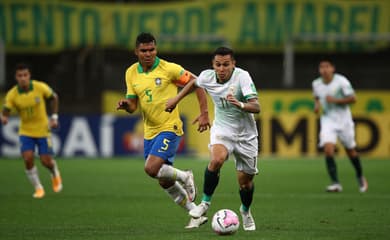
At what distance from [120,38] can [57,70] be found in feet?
9.06

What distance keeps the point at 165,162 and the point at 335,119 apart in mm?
6392

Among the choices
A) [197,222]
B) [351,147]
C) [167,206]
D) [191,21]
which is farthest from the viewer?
[191,21]

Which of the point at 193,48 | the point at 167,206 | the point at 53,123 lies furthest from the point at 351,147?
the point at 193,48

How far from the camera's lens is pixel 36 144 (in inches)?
643

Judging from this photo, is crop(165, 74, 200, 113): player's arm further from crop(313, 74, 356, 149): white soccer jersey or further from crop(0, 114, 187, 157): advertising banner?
crop(0, 114, 187, 157): advertising banner

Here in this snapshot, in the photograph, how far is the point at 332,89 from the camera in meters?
17.0

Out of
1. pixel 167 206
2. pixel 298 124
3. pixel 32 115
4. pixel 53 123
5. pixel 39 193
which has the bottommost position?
pixel 298 124

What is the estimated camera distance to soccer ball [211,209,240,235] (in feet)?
34.0

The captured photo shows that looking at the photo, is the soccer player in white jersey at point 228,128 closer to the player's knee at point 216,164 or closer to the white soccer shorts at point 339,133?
the player's knee at point 216,164

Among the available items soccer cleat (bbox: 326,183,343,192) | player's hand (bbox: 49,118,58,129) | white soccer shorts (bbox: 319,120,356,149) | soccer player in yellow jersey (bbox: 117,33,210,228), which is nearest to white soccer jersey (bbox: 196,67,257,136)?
soccer player in yellow jersey (bbox: 117,33,210,228)

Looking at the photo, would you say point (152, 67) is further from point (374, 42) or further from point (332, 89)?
point (374, 42)

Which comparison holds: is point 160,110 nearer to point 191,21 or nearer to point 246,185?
point 246,185

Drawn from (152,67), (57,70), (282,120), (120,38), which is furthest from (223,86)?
(57,70)

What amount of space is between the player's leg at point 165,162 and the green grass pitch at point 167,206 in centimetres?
57
